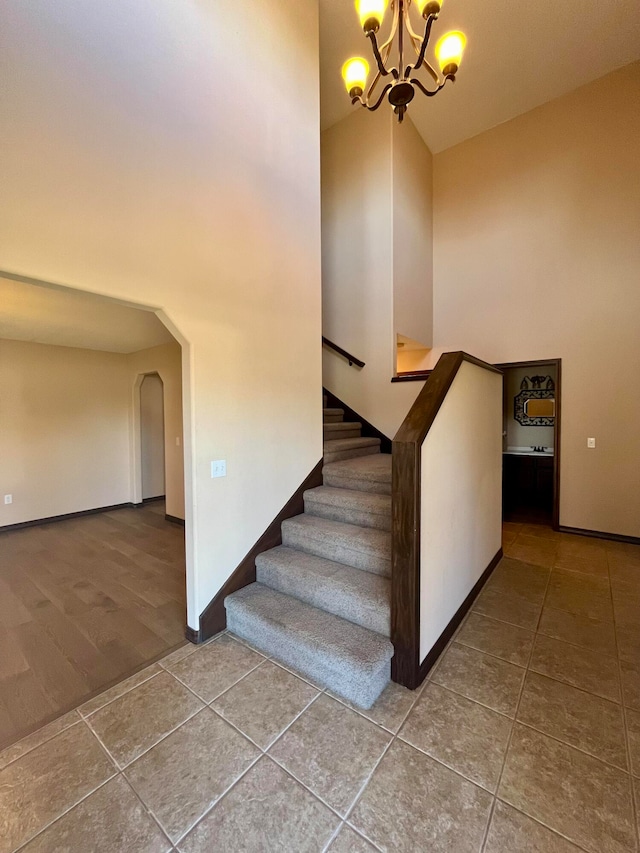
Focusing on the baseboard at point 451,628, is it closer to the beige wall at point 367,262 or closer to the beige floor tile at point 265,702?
the beige floor tile at point 265,702

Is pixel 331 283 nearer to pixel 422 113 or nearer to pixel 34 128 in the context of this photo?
pixel 422 113

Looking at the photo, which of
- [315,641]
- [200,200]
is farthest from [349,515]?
[200,200]

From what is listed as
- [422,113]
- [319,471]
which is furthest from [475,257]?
[319,471]

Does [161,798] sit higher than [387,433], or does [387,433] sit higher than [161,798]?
[387,433]

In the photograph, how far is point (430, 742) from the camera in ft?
5.10

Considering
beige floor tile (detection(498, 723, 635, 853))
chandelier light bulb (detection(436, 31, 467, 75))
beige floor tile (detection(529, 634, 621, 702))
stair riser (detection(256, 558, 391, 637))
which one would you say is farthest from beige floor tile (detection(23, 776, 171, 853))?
chandelier light bulb (detection(436, 31, 467, 75))

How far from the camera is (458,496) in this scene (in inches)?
91.4

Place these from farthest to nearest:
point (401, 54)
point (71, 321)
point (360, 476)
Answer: point (71, 321), point (360, 476), point (401, 54)

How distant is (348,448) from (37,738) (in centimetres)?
289

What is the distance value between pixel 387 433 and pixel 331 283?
2220mm

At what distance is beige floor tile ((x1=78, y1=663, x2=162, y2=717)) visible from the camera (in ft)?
5.82

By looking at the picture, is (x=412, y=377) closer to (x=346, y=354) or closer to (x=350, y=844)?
(x=346, y=354)

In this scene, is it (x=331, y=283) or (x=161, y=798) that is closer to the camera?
(x=161, y=798)

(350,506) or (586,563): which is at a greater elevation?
(350,506)
